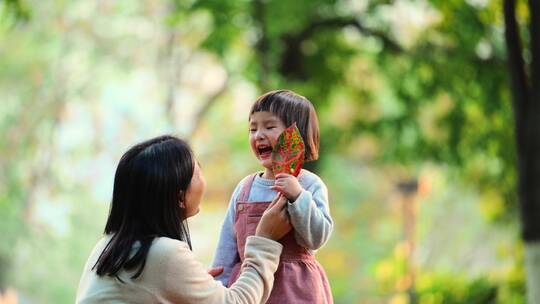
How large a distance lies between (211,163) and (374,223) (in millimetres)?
→ 4206

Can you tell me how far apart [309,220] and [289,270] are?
20 centimetres

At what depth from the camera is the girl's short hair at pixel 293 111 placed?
2956 mm

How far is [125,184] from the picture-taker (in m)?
2.84

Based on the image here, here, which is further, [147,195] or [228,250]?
[228,250]

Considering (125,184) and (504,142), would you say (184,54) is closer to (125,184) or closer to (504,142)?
(504,142)

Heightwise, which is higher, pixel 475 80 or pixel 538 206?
pixel 475 80

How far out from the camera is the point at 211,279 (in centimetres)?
282

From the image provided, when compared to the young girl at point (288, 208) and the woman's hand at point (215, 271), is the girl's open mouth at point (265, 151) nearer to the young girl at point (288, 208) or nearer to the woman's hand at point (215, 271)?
the young girl at point (288, 208)

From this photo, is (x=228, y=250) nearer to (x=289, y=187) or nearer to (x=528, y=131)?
(x=289, y=187)

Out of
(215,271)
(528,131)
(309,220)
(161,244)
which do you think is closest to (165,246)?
(161,244)

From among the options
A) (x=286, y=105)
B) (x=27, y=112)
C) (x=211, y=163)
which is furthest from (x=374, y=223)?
(x=286, y=105)

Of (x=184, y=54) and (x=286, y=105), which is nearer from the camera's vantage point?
(x=286, y=105)

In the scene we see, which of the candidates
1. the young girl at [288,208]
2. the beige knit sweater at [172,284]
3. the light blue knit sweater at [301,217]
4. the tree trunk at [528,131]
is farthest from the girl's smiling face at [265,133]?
the tree trunk at [528,131]

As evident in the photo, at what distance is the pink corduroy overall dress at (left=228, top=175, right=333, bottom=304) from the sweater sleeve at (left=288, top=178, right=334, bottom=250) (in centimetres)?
4
